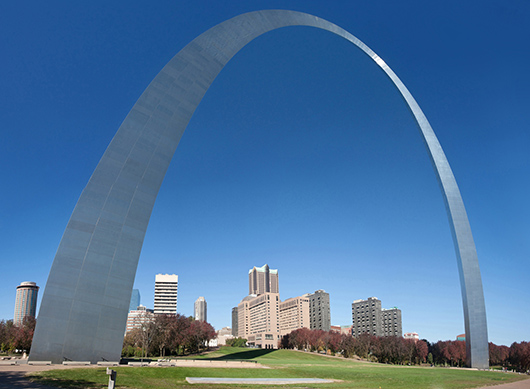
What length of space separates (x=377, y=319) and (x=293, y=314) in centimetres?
3572

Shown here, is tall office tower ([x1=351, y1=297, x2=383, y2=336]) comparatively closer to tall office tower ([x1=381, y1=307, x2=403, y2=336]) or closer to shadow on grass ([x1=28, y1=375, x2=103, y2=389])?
tall office tower ([x1=381, y1=307, x2=403, y2=336])

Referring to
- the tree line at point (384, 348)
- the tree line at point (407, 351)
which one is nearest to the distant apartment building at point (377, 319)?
the tree line at point (384, 348)

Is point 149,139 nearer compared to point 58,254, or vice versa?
point 58,254

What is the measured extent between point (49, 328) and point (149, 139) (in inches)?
412

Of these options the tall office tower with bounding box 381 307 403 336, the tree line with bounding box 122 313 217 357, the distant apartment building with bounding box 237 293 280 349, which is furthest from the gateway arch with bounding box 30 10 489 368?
the tall office tower with bounding box 381 307 403 336

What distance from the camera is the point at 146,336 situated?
52.3 meters

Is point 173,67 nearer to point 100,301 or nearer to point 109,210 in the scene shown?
point 109,210

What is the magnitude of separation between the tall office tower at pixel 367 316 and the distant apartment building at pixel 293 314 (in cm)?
2415

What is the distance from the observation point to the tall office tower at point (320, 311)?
565 feet

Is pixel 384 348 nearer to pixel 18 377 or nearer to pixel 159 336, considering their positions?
pixel 159 336

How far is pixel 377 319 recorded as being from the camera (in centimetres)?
16762

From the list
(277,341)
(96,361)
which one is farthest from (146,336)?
(277,341)

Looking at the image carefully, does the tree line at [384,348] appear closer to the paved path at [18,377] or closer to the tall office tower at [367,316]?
the paved path at [18,377]

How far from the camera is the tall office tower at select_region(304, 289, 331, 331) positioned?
172 meters
